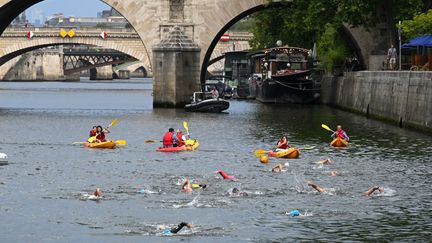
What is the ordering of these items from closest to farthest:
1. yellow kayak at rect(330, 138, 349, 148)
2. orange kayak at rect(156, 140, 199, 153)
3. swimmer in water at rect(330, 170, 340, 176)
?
swimmer in water at rect(330, 170, 340, 176) < orange kayak at rect(156, 140, 199, 153) < yellow kayak at rect(330, 138, 349, 148)

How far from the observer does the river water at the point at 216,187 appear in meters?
34.9

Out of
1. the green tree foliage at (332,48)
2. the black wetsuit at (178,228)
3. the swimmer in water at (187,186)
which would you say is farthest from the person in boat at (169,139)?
the green tree foliage at (332,48)

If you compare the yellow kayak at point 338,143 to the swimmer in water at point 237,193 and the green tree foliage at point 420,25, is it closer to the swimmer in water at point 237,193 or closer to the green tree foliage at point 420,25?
the green tree foliage at point 420,25

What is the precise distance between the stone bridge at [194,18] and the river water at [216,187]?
69.0 feet

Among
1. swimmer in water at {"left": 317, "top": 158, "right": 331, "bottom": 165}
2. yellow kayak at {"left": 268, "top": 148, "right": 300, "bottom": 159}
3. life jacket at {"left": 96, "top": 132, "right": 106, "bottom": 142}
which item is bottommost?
life jacket at {"left": 96, "top": 132, "right": 106, "bottom": 142}

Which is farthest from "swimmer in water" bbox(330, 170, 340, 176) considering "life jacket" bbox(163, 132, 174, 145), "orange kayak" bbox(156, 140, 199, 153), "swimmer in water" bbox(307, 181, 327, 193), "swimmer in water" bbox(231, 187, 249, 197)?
"life jacket" bbox(163, 132, 174, 145)

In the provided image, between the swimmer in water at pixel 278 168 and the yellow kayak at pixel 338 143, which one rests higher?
the swimmer in water at pixel 278 168

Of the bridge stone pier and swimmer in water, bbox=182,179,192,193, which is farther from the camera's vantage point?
the bridge stone pier

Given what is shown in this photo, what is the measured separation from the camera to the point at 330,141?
63469 millimetres

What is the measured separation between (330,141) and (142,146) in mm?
10029

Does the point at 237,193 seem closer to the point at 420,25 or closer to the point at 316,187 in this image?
the point at 316,187

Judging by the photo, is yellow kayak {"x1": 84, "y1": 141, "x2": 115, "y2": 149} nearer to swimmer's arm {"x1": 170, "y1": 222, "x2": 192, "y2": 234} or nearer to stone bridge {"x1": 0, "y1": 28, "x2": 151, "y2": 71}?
swimmer's arm {"x1": 170, "y1": 222, "x2": 192, "y2": 234}

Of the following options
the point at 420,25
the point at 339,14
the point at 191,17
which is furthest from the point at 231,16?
the point at 420,25

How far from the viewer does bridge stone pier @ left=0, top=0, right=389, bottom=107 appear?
94438 millimetres
